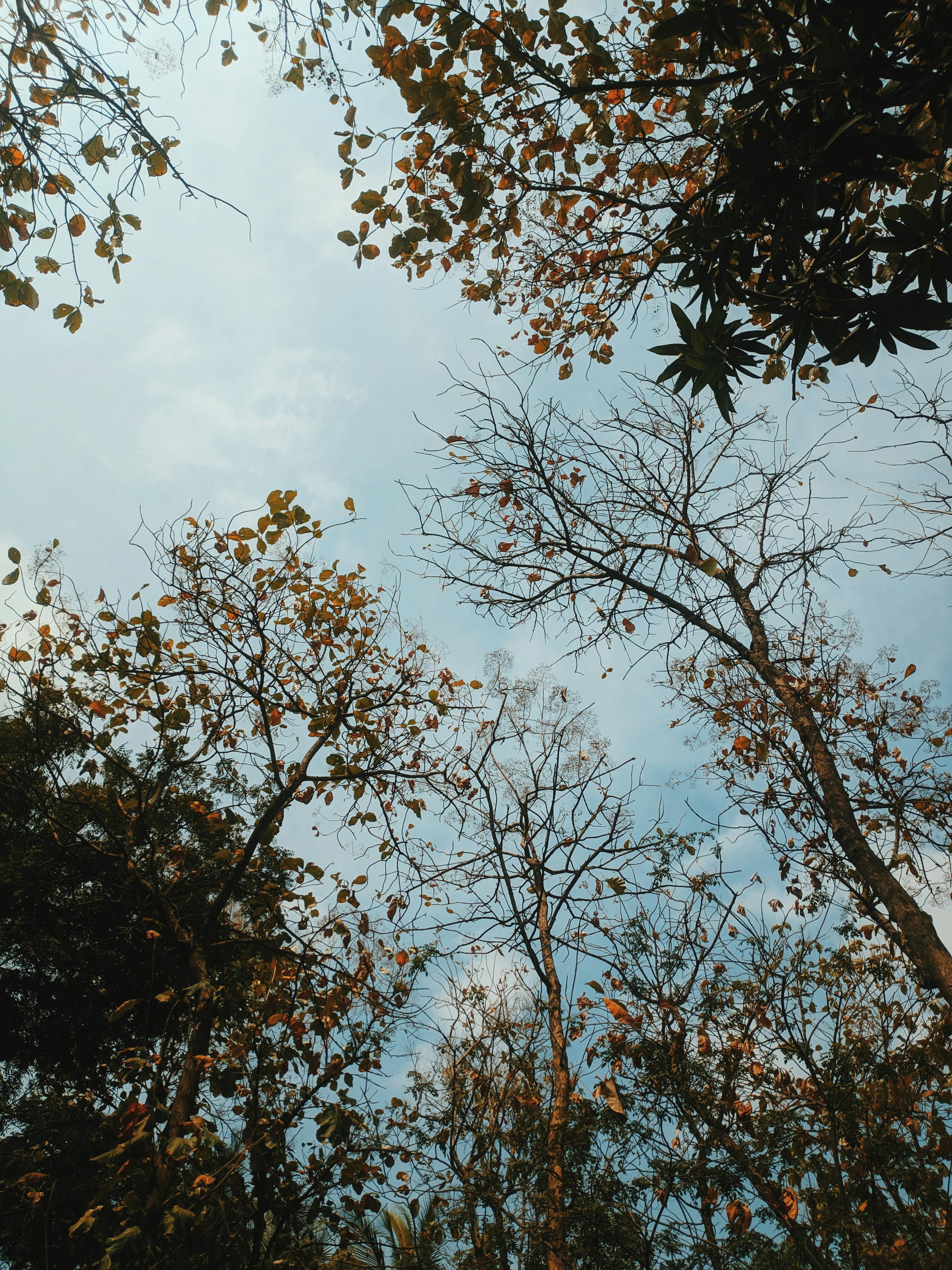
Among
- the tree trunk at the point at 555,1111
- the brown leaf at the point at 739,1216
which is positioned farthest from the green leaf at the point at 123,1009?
the brown leaf at the point at 739,1216

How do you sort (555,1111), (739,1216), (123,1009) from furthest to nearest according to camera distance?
(555,1111) → (739,1216) → (123,1009)

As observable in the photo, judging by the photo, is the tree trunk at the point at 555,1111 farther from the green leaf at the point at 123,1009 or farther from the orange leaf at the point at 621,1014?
the green leaf at the point at 123,1009

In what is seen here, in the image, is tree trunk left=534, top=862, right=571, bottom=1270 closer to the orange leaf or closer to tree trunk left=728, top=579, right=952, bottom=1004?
the orange leaf

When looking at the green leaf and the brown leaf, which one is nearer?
the green leaf

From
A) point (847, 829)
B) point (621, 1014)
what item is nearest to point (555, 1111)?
point (621, 1014)

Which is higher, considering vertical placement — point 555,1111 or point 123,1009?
point 123,1009

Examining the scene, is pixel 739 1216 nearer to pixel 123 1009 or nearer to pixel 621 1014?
pixel 621 1014

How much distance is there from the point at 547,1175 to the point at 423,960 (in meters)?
1.92

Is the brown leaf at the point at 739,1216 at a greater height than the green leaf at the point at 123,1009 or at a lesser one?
lesser

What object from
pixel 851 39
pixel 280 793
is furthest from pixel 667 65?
pixel 280 793

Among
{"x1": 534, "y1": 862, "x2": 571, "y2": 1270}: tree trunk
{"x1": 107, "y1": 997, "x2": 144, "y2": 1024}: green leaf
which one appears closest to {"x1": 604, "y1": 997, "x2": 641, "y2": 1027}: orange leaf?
{"x1": 534, "y1": 862, "x2": 571, "y2": 1270}: tree trunk

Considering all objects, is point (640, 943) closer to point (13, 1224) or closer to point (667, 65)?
point (667, 65)

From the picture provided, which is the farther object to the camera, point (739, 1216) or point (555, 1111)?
point (555, 1111)

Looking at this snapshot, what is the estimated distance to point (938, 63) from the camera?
238cm
